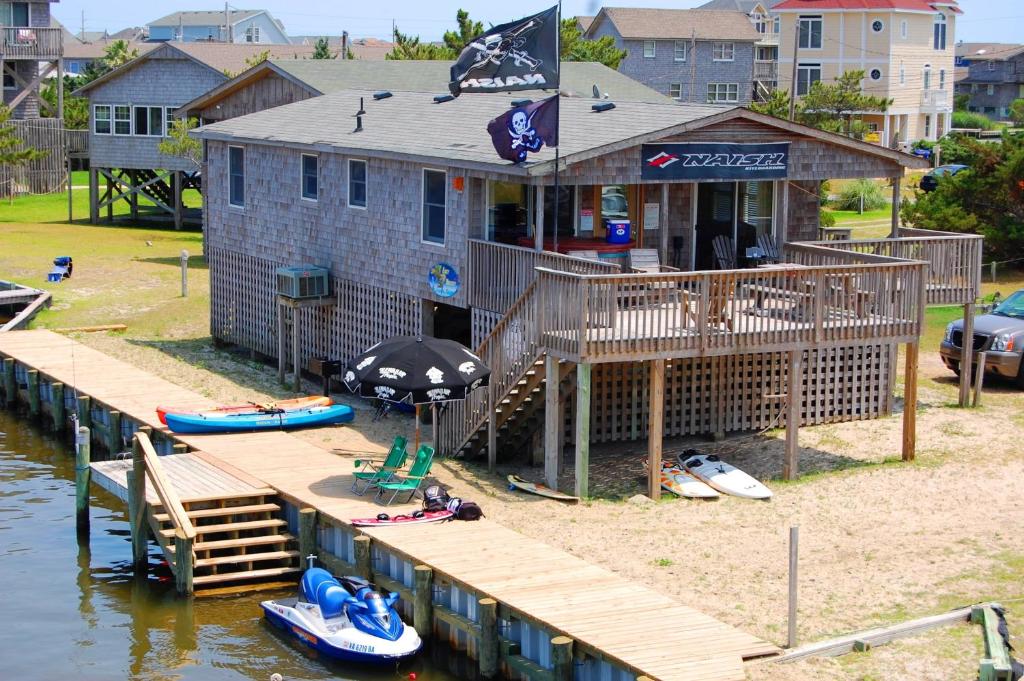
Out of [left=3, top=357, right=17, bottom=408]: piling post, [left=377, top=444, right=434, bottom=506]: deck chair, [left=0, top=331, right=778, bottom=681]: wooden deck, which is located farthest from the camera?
[left=3, top=357, right=17, bottom=408]: piling post

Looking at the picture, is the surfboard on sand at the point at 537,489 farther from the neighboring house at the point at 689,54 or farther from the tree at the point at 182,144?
the neighboring house at the point at 689,54

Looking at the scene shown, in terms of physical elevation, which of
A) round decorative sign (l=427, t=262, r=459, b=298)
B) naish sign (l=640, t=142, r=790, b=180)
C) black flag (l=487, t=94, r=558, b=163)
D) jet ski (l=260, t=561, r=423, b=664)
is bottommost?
jet ski (l=260, t=561, r=423, b=664)

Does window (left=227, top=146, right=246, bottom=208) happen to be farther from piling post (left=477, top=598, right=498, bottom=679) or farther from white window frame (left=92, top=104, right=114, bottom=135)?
white window frame (left=92, top=104, right=114, bottom=135)

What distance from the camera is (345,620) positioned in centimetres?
1845

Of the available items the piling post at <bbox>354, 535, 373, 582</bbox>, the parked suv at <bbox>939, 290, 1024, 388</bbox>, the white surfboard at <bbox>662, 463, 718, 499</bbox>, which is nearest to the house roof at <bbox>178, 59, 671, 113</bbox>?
the parked suv at <bbox>939, 290, 1024, 388</bbox>

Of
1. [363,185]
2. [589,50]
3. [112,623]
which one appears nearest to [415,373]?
[112,623]

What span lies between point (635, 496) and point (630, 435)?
11.9 feet

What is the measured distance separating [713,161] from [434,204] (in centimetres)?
481

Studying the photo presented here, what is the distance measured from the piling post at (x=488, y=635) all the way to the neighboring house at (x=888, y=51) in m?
68.5

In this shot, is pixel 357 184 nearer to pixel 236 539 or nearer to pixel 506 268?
pixel 506 268

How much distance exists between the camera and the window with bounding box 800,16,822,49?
8644 centimetres

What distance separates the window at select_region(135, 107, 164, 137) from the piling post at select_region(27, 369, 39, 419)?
24403mm

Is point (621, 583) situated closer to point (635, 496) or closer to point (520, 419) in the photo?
point (635, 496)

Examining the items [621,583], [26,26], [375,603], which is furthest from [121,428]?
[26,26]
